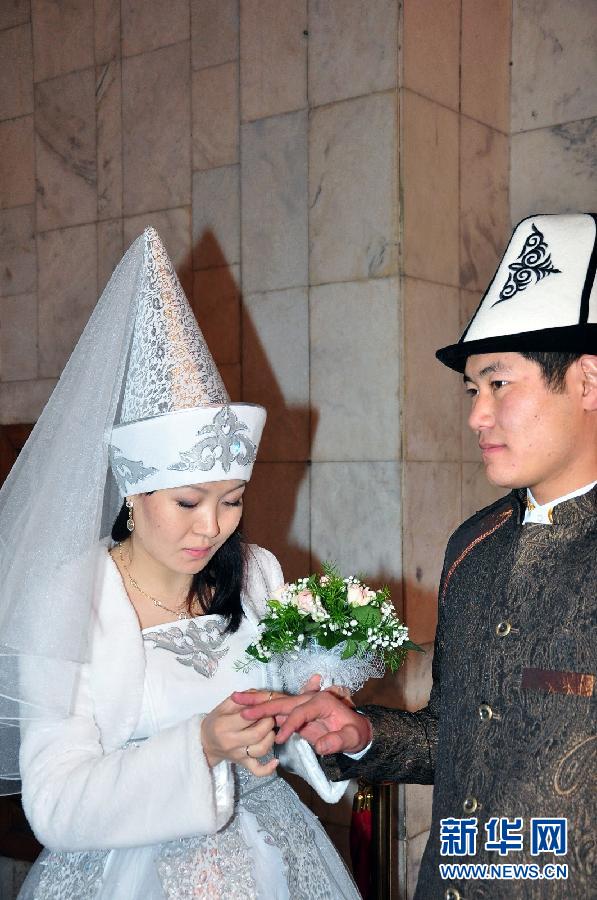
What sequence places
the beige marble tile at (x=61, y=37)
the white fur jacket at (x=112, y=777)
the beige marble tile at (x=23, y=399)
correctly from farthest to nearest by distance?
the beige marble tile at (x=23, y=399)
the beige marble tile at (x=61, y=37)
the white fur jacket at (x=112, y=777)

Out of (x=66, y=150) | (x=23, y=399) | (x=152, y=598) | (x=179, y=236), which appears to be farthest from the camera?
(x=23, y=399)

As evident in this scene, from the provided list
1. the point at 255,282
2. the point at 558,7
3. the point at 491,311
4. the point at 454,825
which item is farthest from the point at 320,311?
the point at 454,825

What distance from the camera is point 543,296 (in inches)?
74.4

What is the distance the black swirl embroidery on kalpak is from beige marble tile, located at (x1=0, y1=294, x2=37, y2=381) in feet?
11.6

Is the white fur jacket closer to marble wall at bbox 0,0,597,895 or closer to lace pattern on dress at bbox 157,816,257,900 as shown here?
lace pattern on dress at bbox 157,816,257,900

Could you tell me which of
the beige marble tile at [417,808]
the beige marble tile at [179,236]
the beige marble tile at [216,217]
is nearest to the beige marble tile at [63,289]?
the beige marble tile at [179,236]

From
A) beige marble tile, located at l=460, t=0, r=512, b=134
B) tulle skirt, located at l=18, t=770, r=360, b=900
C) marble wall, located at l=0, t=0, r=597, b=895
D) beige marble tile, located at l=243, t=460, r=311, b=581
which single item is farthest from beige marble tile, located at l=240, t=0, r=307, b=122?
tulle skirt, located at l=18, t=770, r=360, b=900

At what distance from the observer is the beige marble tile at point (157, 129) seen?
4.45m

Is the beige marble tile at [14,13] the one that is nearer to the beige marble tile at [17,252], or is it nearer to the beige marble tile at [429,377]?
the beige marble tile at [17,252]

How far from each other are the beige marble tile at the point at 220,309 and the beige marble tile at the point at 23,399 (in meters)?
1.02

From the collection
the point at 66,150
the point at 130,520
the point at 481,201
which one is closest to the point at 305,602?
the point at 130,520

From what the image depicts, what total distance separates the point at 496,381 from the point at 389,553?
197 cm

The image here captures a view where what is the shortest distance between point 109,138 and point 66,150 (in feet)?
1.03

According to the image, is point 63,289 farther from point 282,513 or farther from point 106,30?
point 282,513
